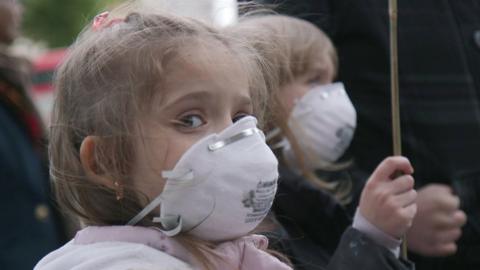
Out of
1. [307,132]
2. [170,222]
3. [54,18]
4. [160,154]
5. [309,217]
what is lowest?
[54,18]

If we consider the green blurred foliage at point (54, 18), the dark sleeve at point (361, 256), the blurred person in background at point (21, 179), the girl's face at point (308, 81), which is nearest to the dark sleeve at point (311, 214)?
the girl's face at point (308, 81)

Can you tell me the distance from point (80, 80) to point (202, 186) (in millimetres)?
325

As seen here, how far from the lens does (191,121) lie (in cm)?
147

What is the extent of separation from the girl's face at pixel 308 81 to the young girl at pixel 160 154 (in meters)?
0.73

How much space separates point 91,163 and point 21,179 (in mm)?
2075

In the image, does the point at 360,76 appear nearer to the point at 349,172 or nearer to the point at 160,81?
the point at 349,172

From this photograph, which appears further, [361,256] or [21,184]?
[21,184]

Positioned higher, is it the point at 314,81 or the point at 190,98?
the point at 190,98

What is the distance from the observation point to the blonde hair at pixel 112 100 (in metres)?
1.50

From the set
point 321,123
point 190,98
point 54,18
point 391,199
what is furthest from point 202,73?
point 54,18

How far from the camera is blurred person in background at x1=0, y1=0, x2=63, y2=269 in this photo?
11.3 ft

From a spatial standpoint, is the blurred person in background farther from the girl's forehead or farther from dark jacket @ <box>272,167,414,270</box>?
the girl's forehead

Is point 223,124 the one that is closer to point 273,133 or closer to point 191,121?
point 191,121

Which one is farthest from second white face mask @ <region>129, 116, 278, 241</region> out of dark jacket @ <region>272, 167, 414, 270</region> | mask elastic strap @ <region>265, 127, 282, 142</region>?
mask elastic strap @ <region>265, 127, 282, 142</region>
